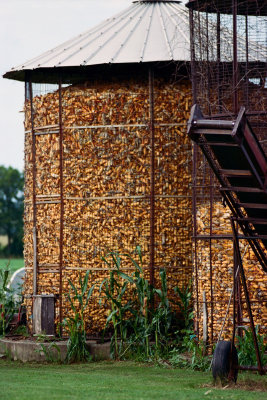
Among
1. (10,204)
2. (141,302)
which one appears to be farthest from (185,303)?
(10,204)

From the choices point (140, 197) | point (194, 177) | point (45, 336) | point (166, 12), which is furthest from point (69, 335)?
point (166, 12)

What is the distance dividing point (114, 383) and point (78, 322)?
4.00 m

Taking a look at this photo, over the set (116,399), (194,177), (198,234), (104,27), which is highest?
(104,27)

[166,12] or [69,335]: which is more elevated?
[166,12]

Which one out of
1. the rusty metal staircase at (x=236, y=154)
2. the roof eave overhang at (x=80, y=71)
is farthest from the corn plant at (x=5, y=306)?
the rusty metal staircase at (x=236, y=154)

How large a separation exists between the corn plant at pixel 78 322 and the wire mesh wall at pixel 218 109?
86.4 inches

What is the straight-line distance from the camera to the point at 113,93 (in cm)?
1623

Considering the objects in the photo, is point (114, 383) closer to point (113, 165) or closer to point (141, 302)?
point (141, 302)

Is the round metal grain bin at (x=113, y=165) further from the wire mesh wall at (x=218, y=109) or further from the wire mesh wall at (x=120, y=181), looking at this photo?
the wire mesh wall at (x=218, y=109)

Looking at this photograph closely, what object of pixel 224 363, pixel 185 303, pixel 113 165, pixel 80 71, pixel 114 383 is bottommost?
pixel 114 383

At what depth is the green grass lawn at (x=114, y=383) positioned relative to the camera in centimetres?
1041

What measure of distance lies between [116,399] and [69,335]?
20.3ft

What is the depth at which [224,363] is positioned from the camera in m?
11.3

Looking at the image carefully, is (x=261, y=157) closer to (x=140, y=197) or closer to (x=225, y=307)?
(x=225, y=307)
